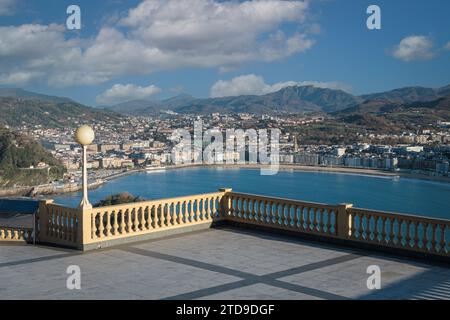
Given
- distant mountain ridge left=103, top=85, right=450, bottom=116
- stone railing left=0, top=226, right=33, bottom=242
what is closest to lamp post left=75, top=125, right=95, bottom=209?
stone railing left=0, top=226, right=33, bottom=242

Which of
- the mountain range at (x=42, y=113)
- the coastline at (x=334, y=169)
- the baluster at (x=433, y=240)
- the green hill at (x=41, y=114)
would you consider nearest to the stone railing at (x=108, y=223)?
the baluster at (x=433, y=240)

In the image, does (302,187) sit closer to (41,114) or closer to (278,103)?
(41,114)

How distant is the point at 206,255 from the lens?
27.7 ft

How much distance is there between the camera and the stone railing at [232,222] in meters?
8.42

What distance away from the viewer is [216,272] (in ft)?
24.2

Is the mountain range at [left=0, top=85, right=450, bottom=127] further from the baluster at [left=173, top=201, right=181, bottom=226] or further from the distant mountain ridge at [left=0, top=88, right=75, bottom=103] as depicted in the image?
the baluster at [left=173, top=201, right=181, bottom=226]

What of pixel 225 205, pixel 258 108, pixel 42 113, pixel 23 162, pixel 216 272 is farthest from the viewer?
pixel 258 108

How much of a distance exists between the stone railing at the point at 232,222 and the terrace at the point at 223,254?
2 cm

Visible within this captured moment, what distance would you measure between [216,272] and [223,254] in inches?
45.7

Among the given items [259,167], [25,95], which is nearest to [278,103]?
[25,95]

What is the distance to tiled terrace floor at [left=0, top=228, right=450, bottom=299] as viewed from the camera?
6.33m

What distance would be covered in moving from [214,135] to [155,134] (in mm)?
20927

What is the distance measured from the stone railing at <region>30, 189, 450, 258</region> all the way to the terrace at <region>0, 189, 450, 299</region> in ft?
0.06

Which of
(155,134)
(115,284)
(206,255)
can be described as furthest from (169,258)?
A: (155,134)
